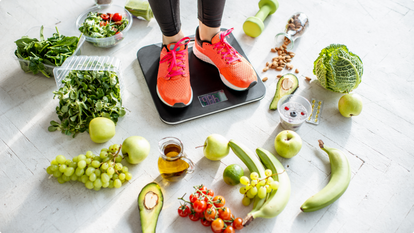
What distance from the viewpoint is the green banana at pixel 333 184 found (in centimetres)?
107

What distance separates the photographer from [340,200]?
1.15m

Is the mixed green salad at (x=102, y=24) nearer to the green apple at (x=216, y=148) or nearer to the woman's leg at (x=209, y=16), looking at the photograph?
the woman's leg at (x=209, y=16)

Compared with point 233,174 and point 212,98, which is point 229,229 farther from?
point 212,98

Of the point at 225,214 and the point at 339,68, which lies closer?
the point at 225,214

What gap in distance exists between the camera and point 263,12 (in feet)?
5.71

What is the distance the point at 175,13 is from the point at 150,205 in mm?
828

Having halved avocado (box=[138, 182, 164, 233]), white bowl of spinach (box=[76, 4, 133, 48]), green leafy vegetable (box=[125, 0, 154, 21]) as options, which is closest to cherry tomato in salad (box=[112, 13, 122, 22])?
white bowl of spinach (box=[76, 4, 133, 48])

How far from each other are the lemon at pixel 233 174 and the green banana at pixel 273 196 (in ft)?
0.40

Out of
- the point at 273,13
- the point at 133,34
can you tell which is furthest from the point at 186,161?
the point at 273,13

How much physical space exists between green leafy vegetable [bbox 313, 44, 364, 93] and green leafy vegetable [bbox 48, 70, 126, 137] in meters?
1.02

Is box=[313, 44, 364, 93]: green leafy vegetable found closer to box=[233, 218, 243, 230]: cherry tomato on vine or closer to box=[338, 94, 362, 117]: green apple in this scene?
box=[338, 94, 362, 117]: green apple

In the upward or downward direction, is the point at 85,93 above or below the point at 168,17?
below

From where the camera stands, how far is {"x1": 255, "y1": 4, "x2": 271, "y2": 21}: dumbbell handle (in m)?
1.73

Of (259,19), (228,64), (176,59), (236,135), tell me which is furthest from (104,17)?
(236,135)
